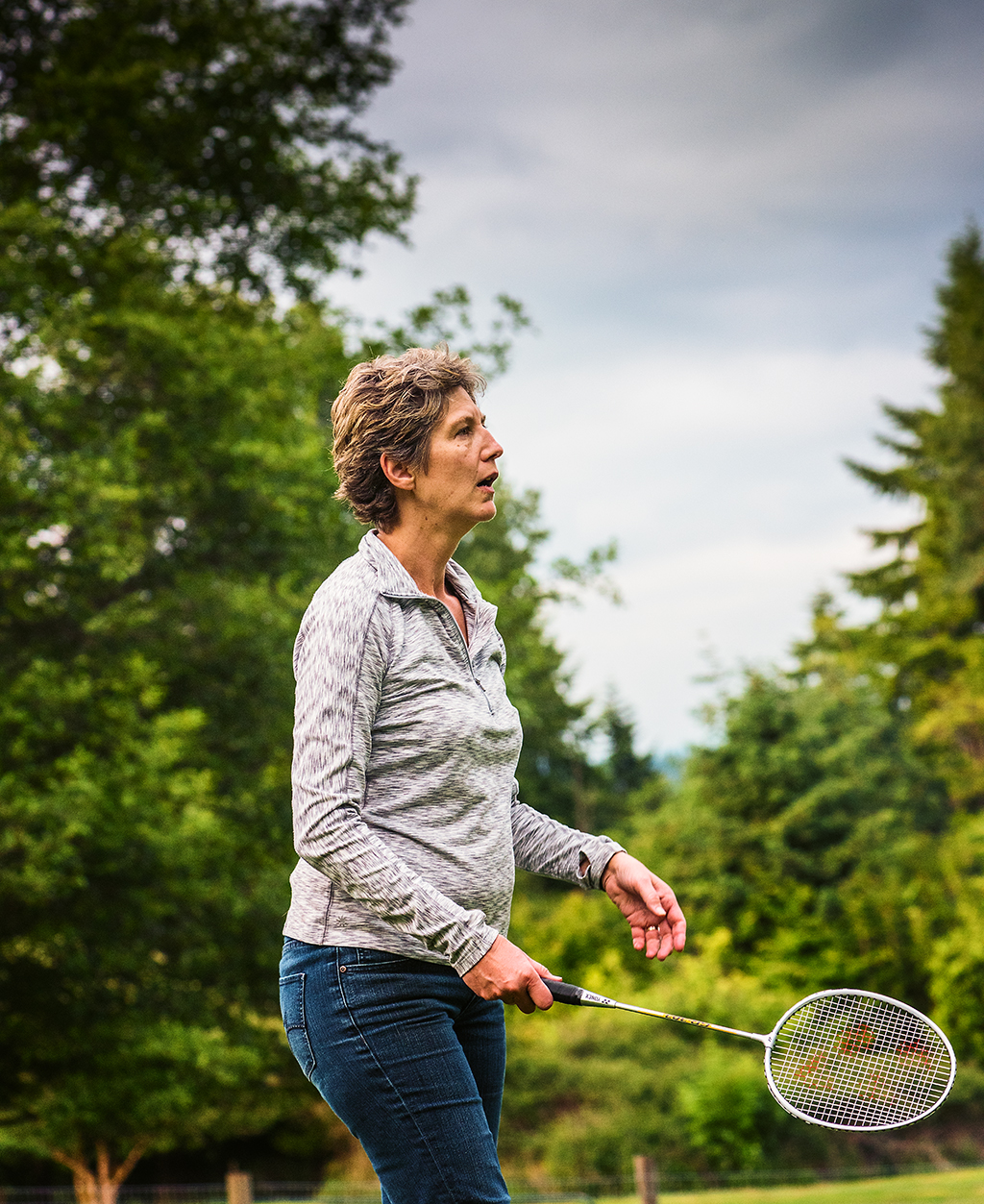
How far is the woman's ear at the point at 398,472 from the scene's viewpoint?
2.12m

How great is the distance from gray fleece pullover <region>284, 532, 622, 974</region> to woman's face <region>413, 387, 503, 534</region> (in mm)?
129

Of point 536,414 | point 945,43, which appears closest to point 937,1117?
point 536,414

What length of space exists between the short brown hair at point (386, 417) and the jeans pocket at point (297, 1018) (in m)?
0.80

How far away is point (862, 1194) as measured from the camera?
36.8 ft

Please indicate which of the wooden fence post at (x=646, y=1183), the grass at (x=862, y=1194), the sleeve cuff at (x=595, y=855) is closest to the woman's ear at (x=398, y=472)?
the sleeve cuff at (x=595, y=855)

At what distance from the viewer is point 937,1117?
53.7 ft

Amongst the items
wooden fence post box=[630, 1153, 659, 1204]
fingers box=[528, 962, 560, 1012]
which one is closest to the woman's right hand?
fingers box=[528, 962, 560, 1012]

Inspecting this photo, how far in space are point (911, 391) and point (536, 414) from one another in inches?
776

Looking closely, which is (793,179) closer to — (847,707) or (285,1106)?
(847,707)

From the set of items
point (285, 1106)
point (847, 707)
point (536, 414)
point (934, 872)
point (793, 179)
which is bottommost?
point (285, 1106)

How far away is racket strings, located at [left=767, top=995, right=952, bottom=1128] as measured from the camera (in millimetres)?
2357

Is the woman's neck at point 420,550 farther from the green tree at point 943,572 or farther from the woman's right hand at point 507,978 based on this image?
the green tree at point 943,572

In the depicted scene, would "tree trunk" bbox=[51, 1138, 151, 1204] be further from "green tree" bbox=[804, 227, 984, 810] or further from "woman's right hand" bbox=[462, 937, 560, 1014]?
"green tree" bbox=[804, 227, 984, 810]

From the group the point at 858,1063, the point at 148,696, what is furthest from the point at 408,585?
the point at 148,696
